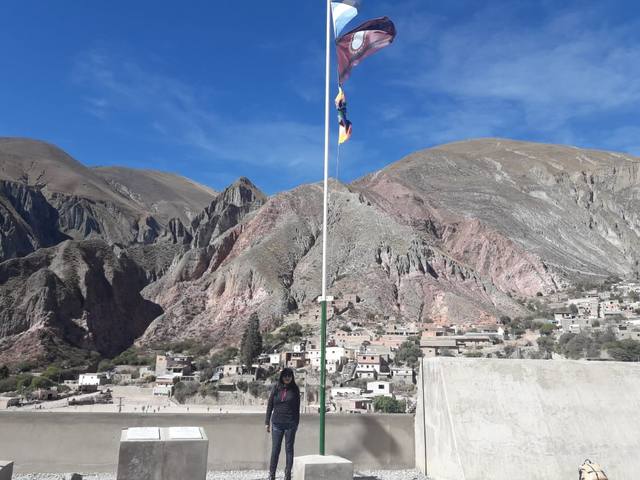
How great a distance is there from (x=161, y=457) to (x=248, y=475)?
220cm

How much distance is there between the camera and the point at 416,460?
9.44m

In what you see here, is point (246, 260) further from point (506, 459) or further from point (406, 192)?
point (506, 459)

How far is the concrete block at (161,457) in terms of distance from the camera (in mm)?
6801

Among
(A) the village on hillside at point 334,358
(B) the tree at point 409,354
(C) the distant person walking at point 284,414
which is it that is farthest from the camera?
(B) the tree at point 409,354

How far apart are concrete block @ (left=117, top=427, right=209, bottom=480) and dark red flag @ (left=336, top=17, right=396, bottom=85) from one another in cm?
646

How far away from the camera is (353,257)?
84.1 meters

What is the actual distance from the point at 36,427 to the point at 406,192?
3876 inches

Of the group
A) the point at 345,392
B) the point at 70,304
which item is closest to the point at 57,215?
the point at 70,304

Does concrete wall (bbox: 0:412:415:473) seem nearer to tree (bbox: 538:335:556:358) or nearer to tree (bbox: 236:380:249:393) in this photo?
tree (bbox: 236:380:249:393)

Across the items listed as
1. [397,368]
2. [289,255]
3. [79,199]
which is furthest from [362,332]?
[79,199]

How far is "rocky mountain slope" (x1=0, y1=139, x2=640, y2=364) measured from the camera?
77188 mm

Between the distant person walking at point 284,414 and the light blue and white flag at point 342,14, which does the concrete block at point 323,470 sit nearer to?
the distant person walking at point 284,414

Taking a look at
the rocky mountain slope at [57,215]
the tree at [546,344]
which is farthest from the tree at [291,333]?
the rocky mountain slope at [57,215]

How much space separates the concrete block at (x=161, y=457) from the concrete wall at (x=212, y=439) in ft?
6.87
